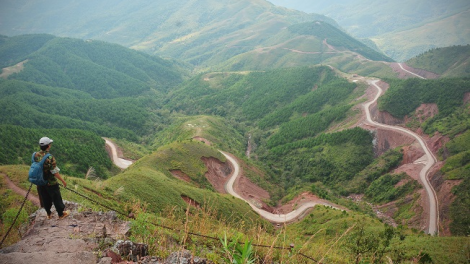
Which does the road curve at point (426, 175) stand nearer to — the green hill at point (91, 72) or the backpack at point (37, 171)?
the backpack at point (37, 171)

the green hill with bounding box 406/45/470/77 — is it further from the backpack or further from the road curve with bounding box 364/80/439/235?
the backpack

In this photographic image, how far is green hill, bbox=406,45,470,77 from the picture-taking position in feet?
375

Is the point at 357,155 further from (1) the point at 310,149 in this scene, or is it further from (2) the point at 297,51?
(2) the point at 297,51

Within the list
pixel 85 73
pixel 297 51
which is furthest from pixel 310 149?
pixel 85 73

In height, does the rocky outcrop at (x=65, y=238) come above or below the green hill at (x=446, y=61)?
above

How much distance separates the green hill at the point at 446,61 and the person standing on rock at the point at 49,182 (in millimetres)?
144099

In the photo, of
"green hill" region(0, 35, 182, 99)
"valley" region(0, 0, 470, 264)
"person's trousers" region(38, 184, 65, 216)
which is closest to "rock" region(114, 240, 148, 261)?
"valley" region(0, 0, 470, 264)

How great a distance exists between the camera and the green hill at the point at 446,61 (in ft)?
375

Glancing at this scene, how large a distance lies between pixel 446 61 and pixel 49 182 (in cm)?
15816

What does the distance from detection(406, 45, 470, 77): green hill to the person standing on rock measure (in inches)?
5673

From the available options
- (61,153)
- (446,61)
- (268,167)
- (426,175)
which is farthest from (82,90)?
Result: (446,61)

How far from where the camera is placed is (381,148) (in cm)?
6009

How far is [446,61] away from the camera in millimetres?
122625

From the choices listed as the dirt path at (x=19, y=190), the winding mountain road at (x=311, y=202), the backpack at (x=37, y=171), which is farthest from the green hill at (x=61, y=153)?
the backpack at (x=37, y=171)
